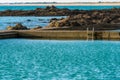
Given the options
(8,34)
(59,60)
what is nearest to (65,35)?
(8,34)

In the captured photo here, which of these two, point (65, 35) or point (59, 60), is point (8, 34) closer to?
point (65, 35)

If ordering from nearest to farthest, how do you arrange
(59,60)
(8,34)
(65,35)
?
(59,60)
(65,35)
(8,34)

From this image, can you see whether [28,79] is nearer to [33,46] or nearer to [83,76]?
[83,76]

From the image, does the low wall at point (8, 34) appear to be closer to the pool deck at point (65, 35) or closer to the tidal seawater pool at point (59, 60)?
the pool deck at point (65, 35)

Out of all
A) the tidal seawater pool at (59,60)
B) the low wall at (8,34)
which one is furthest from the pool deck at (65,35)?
the tidal seawater pool at (59,60)

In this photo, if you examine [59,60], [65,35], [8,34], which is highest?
[8,34]

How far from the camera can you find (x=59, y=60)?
1072 inches

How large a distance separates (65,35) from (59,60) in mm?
11892

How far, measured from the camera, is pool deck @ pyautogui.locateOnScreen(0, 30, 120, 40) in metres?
38.1

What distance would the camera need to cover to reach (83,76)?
2155 cm

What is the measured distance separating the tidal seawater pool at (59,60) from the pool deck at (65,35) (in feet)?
4.66

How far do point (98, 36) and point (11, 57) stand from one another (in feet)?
38.0

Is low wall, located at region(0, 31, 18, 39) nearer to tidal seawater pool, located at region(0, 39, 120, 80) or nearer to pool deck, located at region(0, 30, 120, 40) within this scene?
pool deck, located at region(0, 30, 120, 40)

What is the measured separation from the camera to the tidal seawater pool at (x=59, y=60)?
2191 cm
